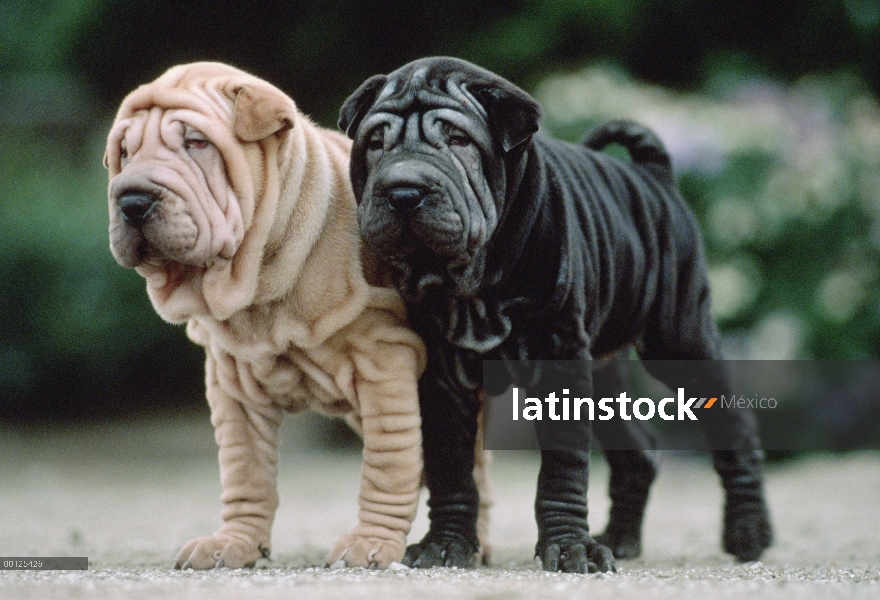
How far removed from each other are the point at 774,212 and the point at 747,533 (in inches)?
184

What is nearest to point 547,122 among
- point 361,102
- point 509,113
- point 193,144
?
point 361,102

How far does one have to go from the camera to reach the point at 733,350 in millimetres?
8438

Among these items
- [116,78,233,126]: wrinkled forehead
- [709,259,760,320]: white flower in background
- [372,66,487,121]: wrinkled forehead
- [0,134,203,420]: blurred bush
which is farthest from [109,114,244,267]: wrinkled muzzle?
[0,134,203,420]: blurred bush

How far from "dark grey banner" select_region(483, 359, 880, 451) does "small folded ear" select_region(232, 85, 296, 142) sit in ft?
3.56

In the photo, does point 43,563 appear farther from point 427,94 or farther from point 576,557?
point 427,94

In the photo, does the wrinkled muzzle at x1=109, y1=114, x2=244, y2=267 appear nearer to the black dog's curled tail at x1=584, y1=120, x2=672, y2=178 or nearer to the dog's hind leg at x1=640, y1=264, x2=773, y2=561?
the dog's hind leg at x1=640, y1=264, x2=773, y2=561

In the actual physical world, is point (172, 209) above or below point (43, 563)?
above

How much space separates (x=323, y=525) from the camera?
573 cm

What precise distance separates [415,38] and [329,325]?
308 inches

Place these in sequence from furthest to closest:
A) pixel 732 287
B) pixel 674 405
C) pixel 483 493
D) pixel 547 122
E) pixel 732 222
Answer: pixel 547 122 < pixel 732 222 < pixel 732 287 < pixel 674 405 < pixel 483 493

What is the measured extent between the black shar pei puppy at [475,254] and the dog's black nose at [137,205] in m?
0.66

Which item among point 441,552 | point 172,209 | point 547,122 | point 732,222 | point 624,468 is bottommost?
point 441,552

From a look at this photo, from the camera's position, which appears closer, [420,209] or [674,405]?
[420,209]

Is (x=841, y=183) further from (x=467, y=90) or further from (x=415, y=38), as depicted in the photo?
(x=467, y=90)
